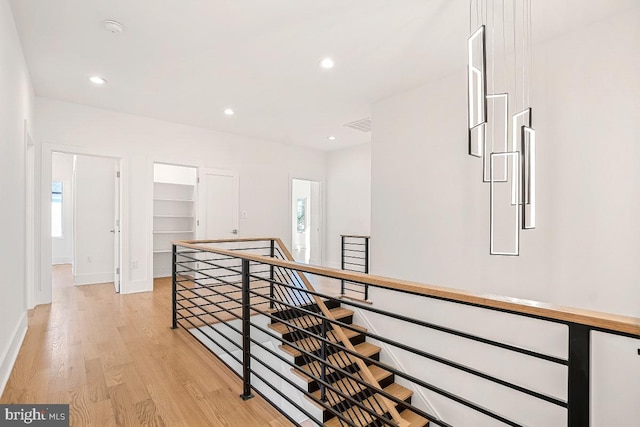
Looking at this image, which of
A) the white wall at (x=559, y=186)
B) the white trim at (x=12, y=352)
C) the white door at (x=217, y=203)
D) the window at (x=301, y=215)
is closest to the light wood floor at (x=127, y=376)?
the white trim at (x=12, y=352)

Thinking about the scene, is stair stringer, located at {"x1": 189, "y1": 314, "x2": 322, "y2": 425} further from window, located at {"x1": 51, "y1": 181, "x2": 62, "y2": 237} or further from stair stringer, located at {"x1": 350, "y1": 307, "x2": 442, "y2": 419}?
window, located at {"x1": 51, "y1": 181, "x2": 62, "y2": 237}

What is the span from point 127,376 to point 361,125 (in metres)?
4.39

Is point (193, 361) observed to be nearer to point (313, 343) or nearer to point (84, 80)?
point (313, 343)

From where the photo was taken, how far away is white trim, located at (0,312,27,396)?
6.91 feet

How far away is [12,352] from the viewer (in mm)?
2447

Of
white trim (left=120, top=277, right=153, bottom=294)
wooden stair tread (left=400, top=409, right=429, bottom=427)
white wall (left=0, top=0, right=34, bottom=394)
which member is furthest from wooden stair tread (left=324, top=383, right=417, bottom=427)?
white trim (left=120, top=277, right=153, bottom=294)

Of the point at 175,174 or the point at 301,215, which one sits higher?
the point at 175,174

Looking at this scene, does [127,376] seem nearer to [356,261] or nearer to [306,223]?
[356,261]

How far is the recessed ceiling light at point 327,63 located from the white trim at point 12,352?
3.40 meters

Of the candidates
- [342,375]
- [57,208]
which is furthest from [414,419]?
[57,208]

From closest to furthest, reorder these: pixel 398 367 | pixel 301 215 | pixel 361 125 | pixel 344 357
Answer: pixel 344 357 < pixel 398 367 < pixel 361 125 < pixel 301 215

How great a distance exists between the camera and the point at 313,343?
391cm

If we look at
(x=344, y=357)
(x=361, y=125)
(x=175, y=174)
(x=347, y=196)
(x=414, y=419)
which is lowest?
(x=414, y=419)

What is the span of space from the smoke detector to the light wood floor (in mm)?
2617
